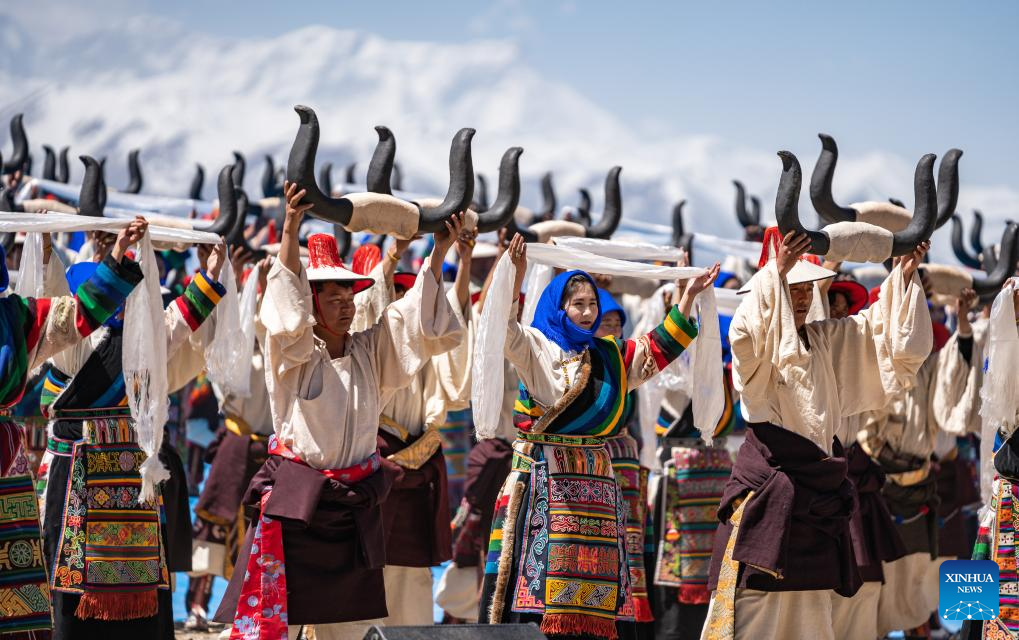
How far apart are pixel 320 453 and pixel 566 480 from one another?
112 centimetres

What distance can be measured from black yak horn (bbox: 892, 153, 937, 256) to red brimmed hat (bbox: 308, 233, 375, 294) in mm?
2261

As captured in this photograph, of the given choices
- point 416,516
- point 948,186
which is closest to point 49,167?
point 416,516

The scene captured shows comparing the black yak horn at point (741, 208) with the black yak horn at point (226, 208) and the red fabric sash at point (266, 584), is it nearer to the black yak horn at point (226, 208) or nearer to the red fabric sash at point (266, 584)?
the black yak horn at point (226, 208)

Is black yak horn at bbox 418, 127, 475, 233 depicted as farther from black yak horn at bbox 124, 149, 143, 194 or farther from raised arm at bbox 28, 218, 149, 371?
black yak horn at bbox 124, 149, 143, 194

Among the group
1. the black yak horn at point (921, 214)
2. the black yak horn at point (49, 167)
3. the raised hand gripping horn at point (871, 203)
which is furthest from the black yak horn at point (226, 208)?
the black yak horn at point (49, 167)

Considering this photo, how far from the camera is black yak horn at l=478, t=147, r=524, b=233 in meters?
5.78

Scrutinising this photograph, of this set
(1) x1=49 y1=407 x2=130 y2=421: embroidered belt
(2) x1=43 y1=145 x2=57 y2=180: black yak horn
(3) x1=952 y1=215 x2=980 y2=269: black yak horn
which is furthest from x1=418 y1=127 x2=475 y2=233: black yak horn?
(2) x1=43 y1=145 x2=57 y2=180: black yak horn

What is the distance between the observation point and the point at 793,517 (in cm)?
562

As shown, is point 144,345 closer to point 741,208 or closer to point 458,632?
point 458,632

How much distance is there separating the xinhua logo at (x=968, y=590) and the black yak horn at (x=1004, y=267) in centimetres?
222

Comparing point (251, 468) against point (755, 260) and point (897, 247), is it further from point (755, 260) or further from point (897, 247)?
point (755, 260)

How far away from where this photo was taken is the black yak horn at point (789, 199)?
18.2ft

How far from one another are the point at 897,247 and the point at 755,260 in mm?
4645

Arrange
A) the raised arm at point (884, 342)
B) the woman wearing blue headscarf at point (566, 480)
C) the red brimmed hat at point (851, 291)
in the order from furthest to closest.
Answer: the red brimmed hat at point (851, 291) < the raised arm at point (884, 342) < the woman wearing blue headscarf at point (566, 480)
